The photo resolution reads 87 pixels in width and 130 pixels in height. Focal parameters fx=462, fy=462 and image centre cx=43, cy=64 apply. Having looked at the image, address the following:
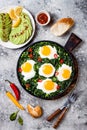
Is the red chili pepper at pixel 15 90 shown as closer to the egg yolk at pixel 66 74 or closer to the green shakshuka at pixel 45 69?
the green shakshuka at pixel 45 69

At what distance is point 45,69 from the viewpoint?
303 cm

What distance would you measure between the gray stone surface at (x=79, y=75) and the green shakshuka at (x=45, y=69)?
71mm

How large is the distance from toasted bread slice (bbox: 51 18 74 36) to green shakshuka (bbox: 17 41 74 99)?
0.09m

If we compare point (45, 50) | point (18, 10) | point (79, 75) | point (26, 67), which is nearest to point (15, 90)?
point (26, 67)

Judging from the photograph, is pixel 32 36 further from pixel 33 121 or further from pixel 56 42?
pixel 33 121

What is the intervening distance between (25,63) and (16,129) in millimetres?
445

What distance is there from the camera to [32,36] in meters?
3.11

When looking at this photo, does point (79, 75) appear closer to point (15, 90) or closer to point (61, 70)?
point (61, 70)

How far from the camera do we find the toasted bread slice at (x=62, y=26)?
3066 millimetres

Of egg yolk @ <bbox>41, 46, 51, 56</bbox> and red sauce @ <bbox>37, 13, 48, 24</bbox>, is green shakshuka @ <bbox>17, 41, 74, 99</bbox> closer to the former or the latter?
egg yolk @ <bbox>41, 46, 51, 56</bbox>

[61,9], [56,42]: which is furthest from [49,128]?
[61,9]

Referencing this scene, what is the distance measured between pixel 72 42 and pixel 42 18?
26 cm

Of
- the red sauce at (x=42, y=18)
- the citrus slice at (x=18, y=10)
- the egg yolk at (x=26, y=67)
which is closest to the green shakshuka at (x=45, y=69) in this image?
the egg yolk at (x=26, y=67)

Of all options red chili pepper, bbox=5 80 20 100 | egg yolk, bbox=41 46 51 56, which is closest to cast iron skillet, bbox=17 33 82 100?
egg yolk, bbox=41 46 51 56
